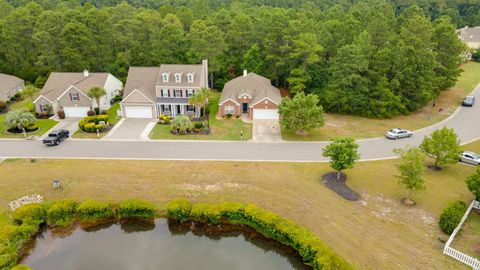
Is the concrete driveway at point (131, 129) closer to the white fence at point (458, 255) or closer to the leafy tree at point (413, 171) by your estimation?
the leafy tree at point (413, 171)

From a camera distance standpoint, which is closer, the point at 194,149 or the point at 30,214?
the point at 30,214

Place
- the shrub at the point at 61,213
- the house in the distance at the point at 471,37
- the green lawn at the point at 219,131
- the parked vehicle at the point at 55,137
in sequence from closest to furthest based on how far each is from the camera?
1. the shrub at the point at 61,213
2. the parked vehicle at the point at 55,137
3. the green lawn at the point at 219,131
4. the house in the distance at the point at 471,37

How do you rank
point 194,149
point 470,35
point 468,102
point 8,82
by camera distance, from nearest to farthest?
point 194,149 → point 468,102 → point 8,82 → point 470,35

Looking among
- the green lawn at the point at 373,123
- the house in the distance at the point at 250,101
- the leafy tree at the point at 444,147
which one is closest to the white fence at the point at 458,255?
the leafy tree at the point at 444,147

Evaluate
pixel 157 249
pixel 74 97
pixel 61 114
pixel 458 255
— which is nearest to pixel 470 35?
pixel 458 255

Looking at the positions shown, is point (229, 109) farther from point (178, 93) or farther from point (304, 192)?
point (304, 192)

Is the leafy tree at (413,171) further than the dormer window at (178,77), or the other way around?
the dormer window at (178,77)

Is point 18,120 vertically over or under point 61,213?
over

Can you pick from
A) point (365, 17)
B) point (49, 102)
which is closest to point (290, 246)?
point (49, 102)
